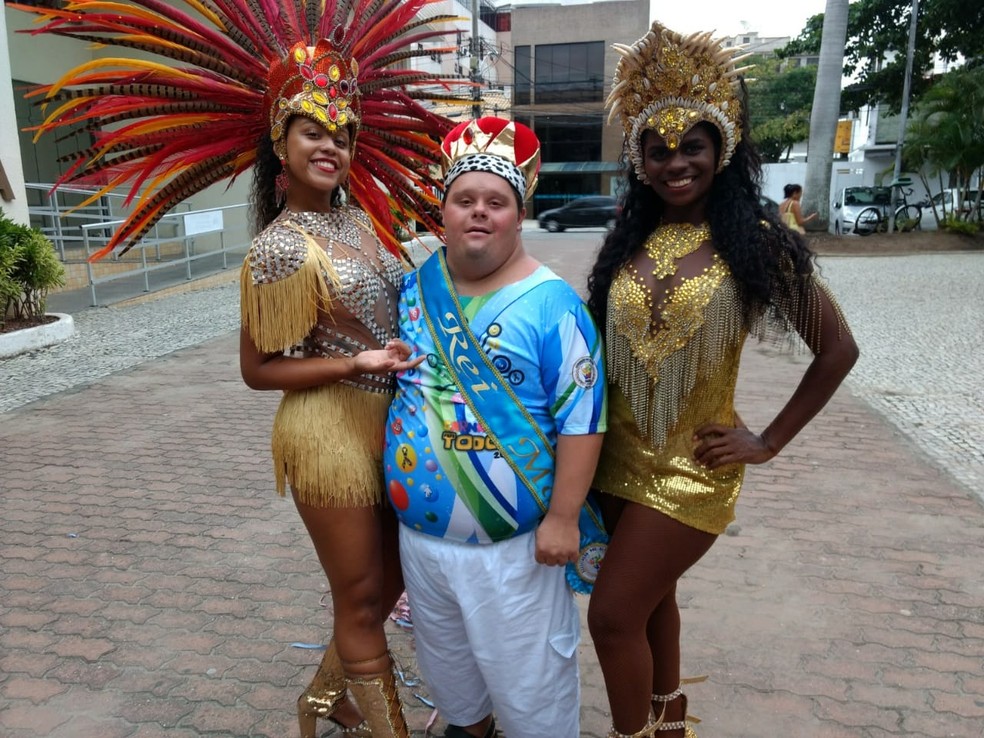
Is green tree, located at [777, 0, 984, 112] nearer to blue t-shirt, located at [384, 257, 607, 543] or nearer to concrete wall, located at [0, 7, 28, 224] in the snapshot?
concrete wall, located at [0, 7, 28, 224]

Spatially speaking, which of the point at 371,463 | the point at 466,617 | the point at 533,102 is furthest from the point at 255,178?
the point at 533,102

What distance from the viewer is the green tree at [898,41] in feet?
60.7

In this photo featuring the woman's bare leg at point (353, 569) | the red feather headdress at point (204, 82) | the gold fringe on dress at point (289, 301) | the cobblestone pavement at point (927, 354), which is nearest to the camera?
the gold fringe on dress at point (289, 301)

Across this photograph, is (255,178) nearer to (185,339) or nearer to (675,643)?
(675,643)

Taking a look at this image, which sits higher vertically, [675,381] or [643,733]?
[675,381]

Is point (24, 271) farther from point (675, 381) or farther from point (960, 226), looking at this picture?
point (960, 226)

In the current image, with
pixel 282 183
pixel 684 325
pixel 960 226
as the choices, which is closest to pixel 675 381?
pixel 684 325

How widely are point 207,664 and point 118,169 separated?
1756 millimetres

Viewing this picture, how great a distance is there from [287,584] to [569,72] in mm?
40260

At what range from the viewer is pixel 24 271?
808cm

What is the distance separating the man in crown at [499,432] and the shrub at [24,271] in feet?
24.3

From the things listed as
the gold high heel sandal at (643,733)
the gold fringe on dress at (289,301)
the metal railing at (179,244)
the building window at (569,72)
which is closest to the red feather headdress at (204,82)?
the gold fringe on dress at (289,301)

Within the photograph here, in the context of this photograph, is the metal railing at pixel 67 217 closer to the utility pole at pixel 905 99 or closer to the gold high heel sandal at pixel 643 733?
the gold high heel sandal at pixel 643 733

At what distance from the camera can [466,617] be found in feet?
6.59
